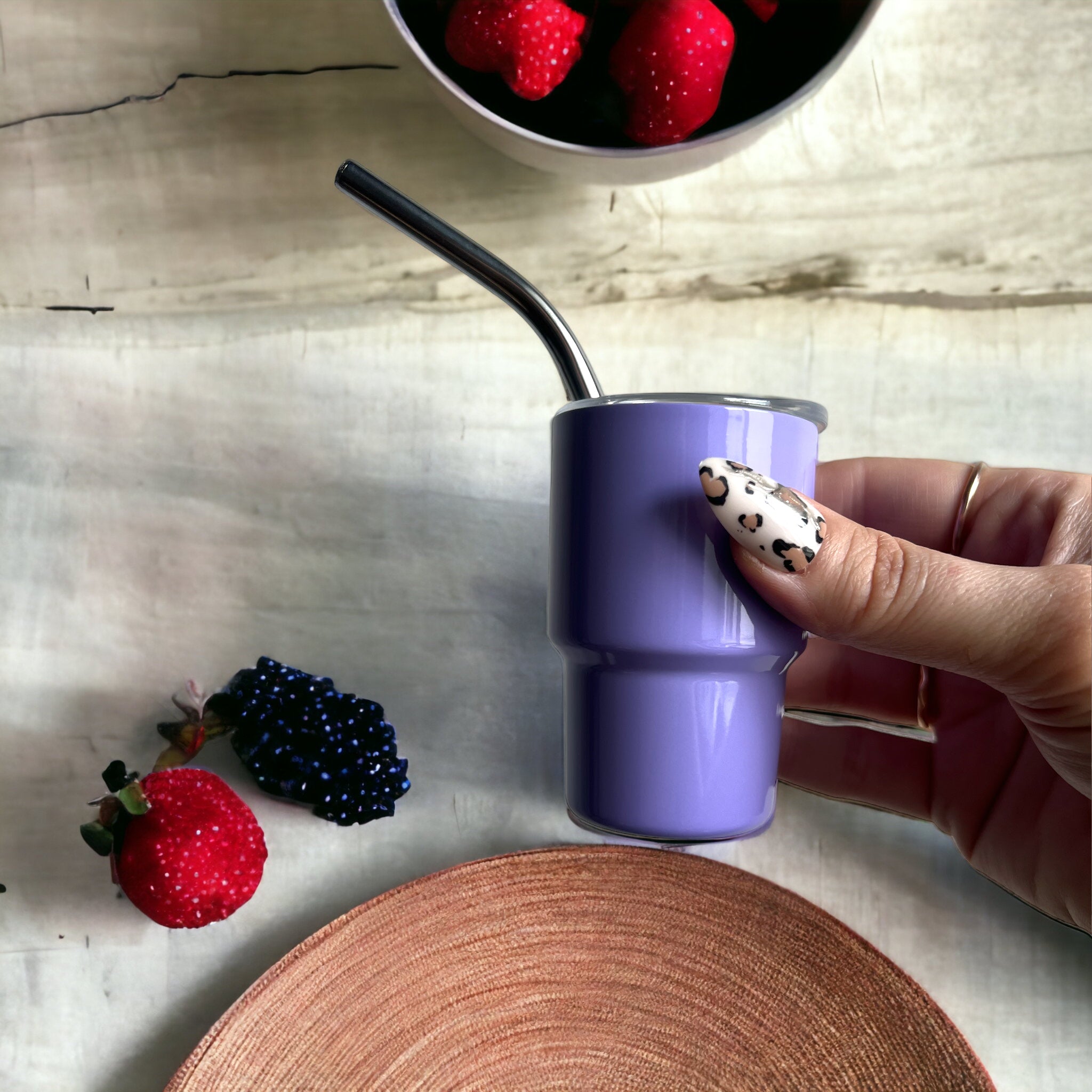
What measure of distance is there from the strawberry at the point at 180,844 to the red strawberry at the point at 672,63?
0.42 metres

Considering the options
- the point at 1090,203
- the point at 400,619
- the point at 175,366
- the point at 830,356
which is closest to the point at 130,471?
the point at 175,366

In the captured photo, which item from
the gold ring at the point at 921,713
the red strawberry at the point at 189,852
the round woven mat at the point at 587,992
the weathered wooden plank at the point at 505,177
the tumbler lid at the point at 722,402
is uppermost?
the weathered wooden plank at the point at 505,177

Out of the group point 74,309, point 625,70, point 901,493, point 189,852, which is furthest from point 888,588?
point 74,309

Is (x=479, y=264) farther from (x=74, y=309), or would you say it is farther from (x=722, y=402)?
(x=74, y=309)

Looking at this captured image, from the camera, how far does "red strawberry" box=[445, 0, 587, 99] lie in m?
0.42

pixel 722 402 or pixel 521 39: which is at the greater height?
pixel 521 39

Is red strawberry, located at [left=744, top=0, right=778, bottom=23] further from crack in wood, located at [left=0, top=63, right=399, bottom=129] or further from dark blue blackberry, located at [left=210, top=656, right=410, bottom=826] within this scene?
dark blue blackberry, located at [left=210, top=656, right=410, bottom=826]

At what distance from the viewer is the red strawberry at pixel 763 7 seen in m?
0.43

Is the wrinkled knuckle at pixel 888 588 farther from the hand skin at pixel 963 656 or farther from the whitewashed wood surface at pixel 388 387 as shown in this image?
the whitewashed wood surface at pixel 388 387

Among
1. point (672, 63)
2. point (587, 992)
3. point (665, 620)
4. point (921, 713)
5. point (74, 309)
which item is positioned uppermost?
point (672, 63)

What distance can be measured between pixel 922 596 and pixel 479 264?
0.25 metres

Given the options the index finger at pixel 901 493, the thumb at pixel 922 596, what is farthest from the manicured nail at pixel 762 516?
the index finger at pixel 901 493

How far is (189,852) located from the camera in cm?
47

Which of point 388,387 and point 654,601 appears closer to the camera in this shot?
point 654,601
